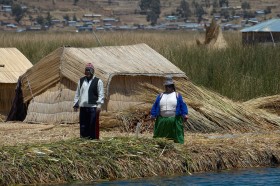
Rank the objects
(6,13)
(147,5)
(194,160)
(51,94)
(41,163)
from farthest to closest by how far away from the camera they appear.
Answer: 1. (147,5)
2. (6,13)
3. (51,94)
4. (194,160)
5. (41,163)

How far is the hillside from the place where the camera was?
87312 mm

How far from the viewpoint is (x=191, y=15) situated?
91562 mm

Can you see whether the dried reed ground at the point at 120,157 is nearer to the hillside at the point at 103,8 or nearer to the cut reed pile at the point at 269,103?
the cut reed pile at the point at 269,103

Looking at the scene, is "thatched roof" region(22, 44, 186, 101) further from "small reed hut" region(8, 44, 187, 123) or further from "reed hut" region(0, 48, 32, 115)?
"reed hut" region(0, 48, 32, 115)

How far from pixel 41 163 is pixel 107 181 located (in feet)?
2.86

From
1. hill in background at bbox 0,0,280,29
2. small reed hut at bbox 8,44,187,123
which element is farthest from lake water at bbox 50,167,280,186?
hill in background at bbox 0,0,280,29

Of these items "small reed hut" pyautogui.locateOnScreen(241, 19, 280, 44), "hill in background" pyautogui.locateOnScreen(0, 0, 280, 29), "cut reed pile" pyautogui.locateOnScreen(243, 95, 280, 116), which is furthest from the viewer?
"hill in background" pyautogui.locateOnScreen(0, 0, 280, 29)

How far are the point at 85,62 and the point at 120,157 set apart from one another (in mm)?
4464

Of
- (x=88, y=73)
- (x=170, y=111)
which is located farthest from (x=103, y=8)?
(x=170, y=111)

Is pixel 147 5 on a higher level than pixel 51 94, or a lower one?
lower

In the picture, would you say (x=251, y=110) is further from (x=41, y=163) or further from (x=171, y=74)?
(x=41, y=163)

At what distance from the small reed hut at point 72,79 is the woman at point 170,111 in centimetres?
319

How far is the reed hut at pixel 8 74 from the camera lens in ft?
62.0

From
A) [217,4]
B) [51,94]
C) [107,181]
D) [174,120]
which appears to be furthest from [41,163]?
[217,4]
